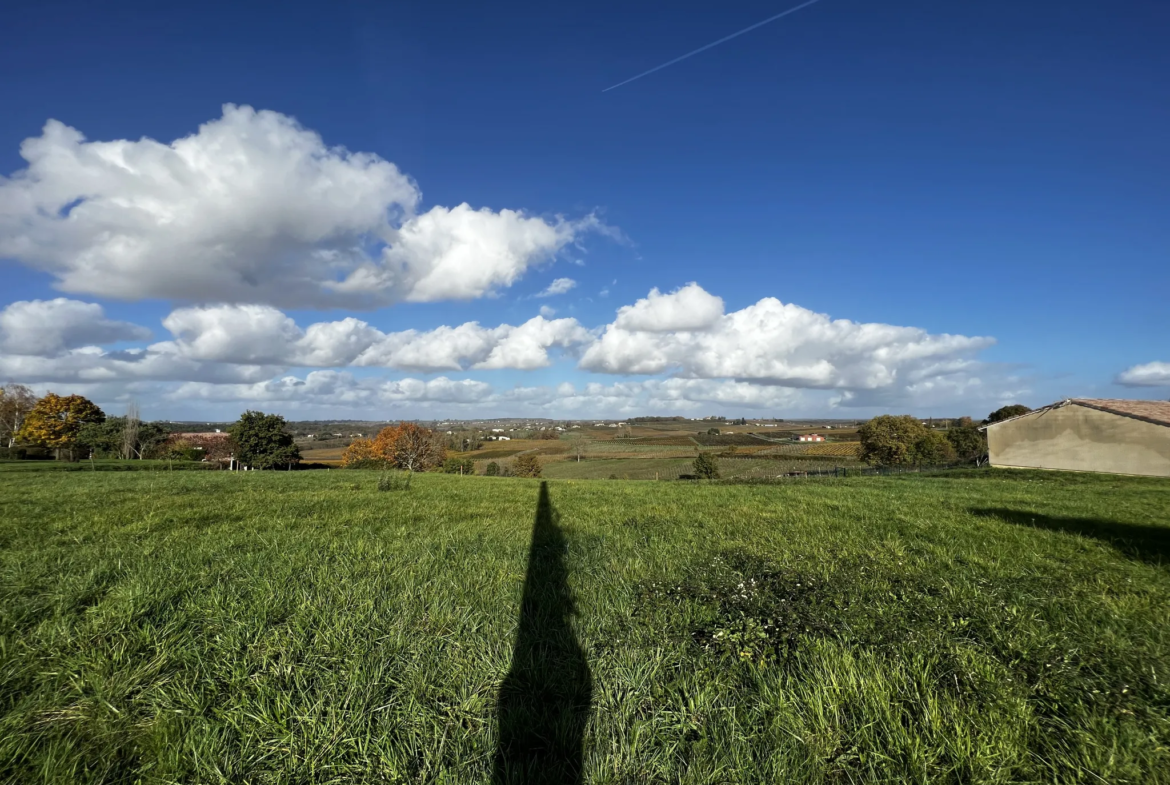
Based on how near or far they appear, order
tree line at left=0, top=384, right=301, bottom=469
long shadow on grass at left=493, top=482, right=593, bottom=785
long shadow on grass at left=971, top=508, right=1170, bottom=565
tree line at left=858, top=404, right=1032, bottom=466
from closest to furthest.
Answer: long shadow on grass at left=493, top=482, right=593, bottom=785
long shadow on grass at left=971, top=508, right=1170, bottom=565
tree line at left=0, top=384, right=301, bottom=469
tree line at left=858, top=404, right=1032, bottom=466

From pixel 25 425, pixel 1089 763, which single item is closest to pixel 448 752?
pixel 1089 763

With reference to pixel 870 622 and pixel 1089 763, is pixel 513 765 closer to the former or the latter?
pixel 1089 763

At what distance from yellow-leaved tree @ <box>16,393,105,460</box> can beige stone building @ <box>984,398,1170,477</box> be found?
109967mm

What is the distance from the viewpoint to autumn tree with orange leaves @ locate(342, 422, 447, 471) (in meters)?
68.3

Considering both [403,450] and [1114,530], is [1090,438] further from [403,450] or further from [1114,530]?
[403,450]

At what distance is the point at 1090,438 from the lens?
125 ft

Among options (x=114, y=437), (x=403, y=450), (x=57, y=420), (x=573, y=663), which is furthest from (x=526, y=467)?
(x=573, y=663)

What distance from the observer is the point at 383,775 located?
2.47 metres

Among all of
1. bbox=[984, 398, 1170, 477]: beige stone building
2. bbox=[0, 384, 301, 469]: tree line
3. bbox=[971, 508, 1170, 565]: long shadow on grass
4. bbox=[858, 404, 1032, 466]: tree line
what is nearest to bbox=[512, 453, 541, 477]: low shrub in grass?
bbox=[0, 384, 301, 469]: tree line

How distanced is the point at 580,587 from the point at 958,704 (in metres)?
3.44

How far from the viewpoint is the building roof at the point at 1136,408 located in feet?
118

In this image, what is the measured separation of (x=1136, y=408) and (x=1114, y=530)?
44235 millimetres

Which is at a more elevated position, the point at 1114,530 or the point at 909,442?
the point at 1114,530

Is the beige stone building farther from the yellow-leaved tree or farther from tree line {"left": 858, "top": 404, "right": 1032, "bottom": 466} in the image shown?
the yellow-leaved tree
